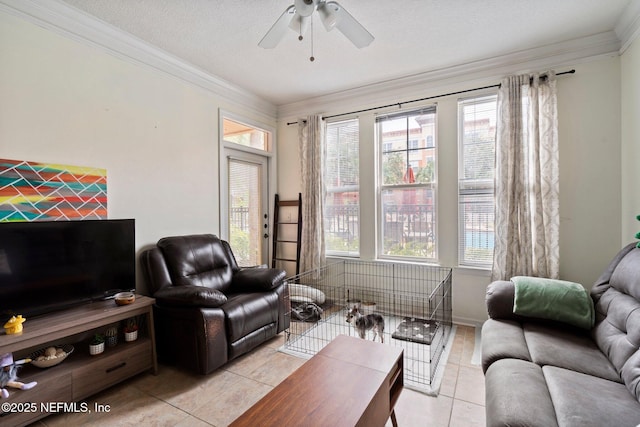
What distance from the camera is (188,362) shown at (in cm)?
227

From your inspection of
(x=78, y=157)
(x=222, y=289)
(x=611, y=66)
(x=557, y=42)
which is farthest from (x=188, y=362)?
(x=611, y=66)

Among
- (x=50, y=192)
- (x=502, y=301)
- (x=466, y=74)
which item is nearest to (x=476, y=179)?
(x=466, y=74)

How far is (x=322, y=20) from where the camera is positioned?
78.6 inches

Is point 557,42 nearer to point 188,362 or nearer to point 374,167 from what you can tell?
point 374,167

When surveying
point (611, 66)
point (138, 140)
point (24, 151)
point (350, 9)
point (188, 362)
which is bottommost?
point (188, 362)

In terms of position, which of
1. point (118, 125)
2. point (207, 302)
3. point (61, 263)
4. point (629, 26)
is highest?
point (629, 26)

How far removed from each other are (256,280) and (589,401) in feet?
8.10

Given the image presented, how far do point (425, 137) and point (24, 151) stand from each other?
12.0ft

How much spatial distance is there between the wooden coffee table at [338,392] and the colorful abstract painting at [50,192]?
2074 mm

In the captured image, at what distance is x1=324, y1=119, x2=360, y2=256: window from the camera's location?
398 cm

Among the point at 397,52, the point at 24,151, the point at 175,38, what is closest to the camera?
the point at 24,151

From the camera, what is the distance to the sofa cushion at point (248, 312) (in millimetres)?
2389

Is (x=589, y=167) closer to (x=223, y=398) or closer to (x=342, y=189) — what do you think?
(x=342, y=189)

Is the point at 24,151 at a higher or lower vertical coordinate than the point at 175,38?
lower
